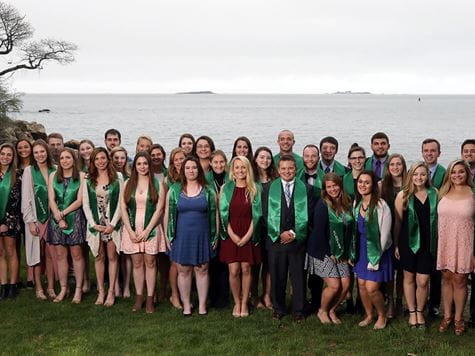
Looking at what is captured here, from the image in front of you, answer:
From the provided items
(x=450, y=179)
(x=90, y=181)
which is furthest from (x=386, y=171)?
(x=90, y=181)

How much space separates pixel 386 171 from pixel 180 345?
3.16 metres

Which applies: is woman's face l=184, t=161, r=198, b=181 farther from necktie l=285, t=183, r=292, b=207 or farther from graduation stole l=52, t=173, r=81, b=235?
graduation stole l=52, t=173, r=81, b=235

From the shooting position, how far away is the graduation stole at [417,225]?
21.3ft

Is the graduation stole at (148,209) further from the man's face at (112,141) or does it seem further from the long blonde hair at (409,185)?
the long blonde hair at (409,185)

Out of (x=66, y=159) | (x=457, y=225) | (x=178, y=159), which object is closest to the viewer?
(x=457, y=225)

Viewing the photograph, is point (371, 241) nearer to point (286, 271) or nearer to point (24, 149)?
point (286, 271)

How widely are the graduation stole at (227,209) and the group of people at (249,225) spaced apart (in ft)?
0.04

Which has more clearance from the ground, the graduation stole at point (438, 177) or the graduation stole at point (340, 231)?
the graduation stole at point (438, 177)

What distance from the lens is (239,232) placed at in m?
7.20

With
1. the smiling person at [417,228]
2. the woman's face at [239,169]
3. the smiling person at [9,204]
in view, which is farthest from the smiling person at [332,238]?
the smiling person at [9,204]

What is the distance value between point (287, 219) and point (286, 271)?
2.29 feet

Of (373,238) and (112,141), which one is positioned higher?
(112,141)

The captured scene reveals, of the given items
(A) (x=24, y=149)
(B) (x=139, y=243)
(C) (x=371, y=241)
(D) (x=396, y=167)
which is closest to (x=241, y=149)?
(B) (x=139, y=243)

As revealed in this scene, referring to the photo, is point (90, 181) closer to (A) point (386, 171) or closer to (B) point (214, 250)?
(B) point (214, 250)
